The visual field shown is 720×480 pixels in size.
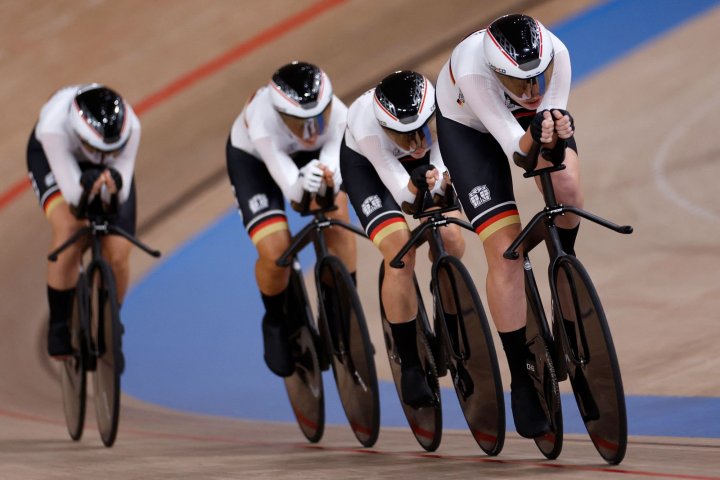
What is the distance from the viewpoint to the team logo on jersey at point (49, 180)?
516 cm

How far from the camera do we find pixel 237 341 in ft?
21.8

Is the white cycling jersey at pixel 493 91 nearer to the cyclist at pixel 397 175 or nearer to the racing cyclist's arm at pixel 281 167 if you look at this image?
the cyclist at pixel 397 175

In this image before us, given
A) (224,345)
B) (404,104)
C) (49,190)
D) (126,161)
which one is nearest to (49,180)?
(49,190)

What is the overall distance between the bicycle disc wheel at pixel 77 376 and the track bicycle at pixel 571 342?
2.15 m

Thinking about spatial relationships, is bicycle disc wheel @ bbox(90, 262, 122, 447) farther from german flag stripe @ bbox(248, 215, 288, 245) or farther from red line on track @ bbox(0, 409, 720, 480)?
german flag stripe @ bbox(248, 215, 288, 245)

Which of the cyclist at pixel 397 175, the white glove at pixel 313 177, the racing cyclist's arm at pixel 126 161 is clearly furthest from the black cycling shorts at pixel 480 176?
the racing cyclist's arm at pixel 126 161

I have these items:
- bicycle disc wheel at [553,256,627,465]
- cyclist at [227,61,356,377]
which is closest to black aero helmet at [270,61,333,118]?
cyclist at [227,61,356,377]

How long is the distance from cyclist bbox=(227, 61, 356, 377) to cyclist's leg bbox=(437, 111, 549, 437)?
0.88 m

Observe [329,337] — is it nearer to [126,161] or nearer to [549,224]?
[126,161]

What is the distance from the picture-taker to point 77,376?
5129 millimetres

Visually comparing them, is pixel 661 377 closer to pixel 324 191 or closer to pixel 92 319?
pixel 324 191

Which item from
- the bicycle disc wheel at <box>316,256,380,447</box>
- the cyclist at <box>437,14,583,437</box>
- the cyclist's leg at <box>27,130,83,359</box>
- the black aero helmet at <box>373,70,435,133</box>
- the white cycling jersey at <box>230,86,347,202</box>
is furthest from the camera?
the cyclist's leg at <box>27,130,83,359</box>

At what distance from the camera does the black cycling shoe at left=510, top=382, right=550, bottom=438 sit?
347 centimetres

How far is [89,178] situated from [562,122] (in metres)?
2.23
